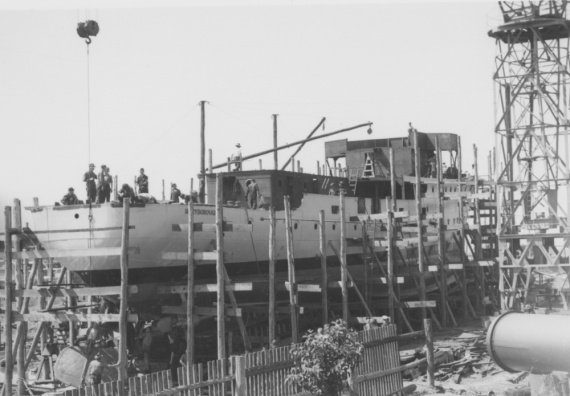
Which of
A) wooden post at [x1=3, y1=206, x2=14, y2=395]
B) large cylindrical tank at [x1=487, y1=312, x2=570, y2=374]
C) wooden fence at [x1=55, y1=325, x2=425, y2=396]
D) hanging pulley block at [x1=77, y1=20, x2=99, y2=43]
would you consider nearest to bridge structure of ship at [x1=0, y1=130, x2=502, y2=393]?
wooden post at [x1=3, y1=206, x2=14, y2=395]

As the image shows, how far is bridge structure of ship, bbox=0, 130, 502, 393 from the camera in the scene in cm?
1822

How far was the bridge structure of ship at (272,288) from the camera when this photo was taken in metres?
18.2

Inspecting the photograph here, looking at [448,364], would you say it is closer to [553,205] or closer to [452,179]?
[553,205]

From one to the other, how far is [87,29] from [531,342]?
1259 centimetres

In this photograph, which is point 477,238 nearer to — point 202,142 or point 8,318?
point 202,142

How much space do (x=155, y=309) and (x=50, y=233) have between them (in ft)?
12.9

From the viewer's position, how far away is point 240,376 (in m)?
13.9

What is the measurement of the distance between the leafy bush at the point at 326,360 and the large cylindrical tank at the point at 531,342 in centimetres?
302

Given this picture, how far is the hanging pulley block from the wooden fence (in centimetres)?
864

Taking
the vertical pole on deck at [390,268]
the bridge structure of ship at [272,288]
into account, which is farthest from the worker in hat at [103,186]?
the vertical pole on deck at [390,268]

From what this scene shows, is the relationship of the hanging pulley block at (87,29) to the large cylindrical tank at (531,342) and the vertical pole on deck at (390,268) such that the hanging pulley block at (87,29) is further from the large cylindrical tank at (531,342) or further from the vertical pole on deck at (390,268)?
the vertical pole on deck at (390,268)

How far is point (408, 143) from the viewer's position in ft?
126

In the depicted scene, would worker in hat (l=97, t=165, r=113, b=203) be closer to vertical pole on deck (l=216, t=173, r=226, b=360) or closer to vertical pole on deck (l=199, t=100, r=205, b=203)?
vertical pole on deck (l=216, t=173, r=226, b=360)

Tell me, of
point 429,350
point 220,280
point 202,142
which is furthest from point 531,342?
point 202,142
